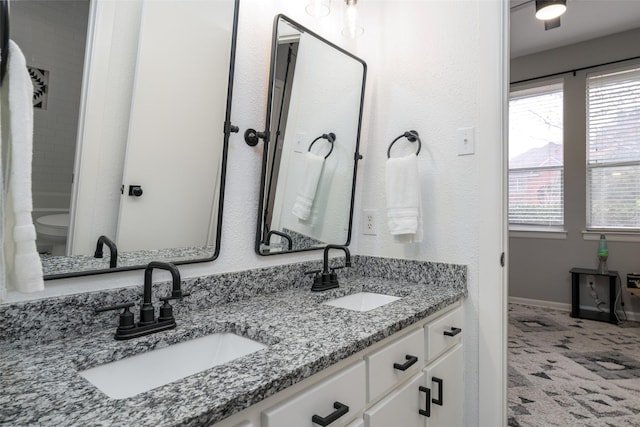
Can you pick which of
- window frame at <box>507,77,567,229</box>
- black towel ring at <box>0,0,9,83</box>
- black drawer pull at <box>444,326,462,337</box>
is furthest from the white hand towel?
window frame at <box>507,77,567,229</box>

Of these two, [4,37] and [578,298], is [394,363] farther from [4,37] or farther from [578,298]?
[578,298]

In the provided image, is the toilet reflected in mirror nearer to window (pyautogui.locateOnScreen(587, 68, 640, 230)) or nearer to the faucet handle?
the faucet handle

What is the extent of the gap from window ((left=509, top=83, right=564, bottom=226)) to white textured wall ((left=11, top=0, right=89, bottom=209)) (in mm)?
4303

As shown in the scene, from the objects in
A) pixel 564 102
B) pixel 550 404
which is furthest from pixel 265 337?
pixel 564 102

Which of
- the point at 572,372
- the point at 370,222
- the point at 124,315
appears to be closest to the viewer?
the point at 124,315

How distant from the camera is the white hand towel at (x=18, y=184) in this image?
1.89 feet

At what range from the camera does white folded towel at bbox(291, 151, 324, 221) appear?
1523mm

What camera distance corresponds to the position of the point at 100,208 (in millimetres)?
929

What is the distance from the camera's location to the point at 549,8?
269 cm

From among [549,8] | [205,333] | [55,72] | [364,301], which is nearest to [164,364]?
[205,333]

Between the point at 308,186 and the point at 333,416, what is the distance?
0.98m

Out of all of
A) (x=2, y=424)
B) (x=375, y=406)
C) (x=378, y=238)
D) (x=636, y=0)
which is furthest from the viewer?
(x=636, y=0)

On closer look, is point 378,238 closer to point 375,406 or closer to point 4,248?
point 375,406

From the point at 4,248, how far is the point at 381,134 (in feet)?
4.97
